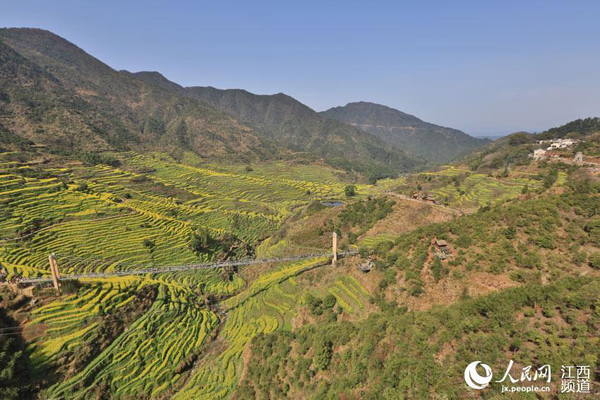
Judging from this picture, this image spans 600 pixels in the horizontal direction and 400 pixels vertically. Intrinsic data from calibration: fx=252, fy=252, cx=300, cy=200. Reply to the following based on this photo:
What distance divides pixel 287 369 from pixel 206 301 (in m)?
16.1

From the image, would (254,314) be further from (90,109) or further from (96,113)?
(90,109)

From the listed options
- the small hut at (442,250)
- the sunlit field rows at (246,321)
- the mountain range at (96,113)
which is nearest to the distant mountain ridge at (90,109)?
the mountain range at (96,113)

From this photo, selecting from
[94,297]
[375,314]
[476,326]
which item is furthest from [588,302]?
[94,297]

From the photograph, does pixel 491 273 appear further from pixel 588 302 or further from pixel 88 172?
pixel 88 172

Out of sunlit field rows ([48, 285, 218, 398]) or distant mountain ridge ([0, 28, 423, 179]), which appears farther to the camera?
distant mountain ridge ([0, 28, 423, 179])

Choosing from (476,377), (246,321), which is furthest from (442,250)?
(246,321)

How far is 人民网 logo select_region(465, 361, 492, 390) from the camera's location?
11250 millimetres

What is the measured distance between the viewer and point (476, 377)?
1149 cm

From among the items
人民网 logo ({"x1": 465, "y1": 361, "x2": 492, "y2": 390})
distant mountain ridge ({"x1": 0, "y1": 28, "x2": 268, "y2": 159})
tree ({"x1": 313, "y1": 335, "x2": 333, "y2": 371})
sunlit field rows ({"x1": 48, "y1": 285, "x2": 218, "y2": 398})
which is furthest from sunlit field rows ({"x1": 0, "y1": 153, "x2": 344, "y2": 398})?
distant mountain ridge ({"x1": 0, "y1": 28, "x2": 268, "y2": 159})

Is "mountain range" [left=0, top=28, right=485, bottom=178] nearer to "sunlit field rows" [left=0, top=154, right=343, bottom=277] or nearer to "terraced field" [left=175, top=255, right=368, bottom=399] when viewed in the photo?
"sunlit field rows" [left=0, top=154, right=343, bottom=277]

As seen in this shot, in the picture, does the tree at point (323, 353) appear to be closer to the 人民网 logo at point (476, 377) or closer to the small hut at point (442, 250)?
the 人民网 logo at point (476, 377)

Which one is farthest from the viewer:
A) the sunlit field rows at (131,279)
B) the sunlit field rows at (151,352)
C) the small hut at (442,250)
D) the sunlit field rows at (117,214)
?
the sunlit field rows at (117,214)

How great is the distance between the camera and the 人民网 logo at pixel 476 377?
36.9ft

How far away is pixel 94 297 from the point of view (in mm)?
24797
